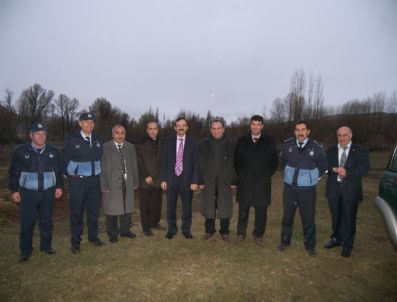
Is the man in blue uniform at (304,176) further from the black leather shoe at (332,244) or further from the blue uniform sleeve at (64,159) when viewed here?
the blue uniform sleeve at (64,159)

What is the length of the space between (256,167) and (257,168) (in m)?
0.03

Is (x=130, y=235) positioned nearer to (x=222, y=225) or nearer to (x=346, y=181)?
(x=222, y=225)

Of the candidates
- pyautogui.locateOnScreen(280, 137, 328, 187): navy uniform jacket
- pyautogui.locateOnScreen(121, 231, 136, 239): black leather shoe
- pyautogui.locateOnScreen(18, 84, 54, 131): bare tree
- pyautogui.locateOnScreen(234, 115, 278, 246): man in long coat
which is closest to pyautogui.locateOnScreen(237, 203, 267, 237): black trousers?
pyautogui.locateOnScreen(234, 115, 278, 246): man in long coat

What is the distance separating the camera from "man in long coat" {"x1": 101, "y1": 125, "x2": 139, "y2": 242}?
18.6ft

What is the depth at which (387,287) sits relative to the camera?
4.26 meters

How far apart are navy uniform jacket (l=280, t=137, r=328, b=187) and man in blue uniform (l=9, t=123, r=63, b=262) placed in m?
3.90

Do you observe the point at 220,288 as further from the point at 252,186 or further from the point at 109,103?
the point at 109,103

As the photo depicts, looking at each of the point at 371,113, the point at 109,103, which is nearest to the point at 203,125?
the point at 109,103

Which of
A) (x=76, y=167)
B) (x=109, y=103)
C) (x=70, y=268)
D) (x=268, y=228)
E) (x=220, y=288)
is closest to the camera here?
(x=220, y=288)

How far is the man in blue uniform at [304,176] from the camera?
5129mm

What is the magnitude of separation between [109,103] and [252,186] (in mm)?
38859

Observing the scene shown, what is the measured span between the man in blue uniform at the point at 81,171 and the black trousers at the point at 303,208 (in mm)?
3298

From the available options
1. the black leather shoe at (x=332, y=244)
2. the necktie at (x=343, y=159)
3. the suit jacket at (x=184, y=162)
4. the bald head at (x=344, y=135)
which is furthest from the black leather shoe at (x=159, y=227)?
the bald head at (x=344, y=135)

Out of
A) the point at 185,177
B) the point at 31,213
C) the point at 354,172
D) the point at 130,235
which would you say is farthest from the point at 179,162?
the point at 354,172
